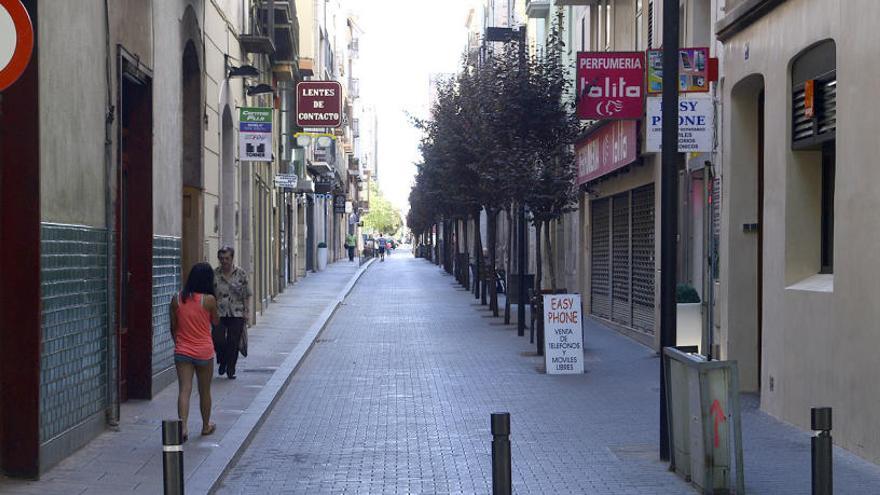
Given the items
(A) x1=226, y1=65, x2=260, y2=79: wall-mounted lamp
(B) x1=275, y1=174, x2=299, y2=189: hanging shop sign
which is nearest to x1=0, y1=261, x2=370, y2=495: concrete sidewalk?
(A) x1=226, y1=65, x2=260, y2=79: wall-mounted lamp

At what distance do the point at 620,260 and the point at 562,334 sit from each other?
27.0 feet

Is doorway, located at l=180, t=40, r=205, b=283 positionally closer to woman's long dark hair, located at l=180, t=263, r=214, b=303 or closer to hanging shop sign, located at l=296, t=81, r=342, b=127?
woman's long dark hair, located at l=180, t=263, r=214, b=303

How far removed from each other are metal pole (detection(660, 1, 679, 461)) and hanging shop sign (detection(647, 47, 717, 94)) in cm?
334

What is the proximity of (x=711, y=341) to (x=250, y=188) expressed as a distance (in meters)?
12.2

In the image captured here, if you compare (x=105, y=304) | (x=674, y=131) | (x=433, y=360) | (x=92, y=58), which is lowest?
(x=433, y=360)

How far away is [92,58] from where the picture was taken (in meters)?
10.9

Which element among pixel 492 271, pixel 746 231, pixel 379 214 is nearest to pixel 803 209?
pixel 746 231

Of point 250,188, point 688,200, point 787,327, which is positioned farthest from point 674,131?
point 250,188

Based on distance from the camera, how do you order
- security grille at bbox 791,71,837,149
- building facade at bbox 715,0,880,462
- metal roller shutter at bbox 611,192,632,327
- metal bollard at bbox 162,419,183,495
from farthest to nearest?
metal roller shutter at bbox 611,192,632,327 → security grille at bbox 791,71,837,149 → building facade at bbox 715,0,880,462 → metal bollard at bbox 162,419,183,495

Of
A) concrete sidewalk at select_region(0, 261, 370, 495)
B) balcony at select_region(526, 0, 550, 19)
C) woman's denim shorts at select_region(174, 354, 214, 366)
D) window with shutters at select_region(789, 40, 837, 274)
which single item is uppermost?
balcony at select_region(526, 0, 550, 19)

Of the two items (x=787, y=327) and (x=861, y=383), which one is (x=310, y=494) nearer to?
(x=861, y=383)

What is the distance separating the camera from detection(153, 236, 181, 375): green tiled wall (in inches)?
559

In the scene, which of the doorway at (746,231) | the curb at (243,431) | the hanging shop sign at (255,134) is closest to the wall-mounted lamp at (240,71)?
the hanging shop sign at (255,134)

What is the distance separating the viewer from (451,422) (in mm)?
12500
